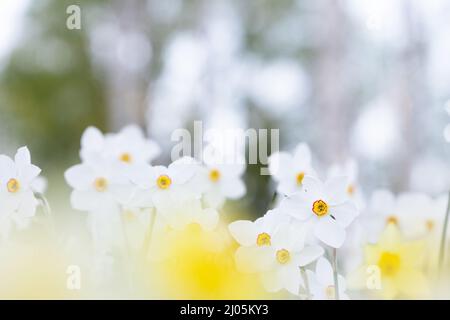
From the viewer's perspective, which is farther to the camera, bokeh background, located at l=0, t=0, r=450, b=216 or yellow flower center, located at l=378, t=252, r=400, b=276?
bokeh background, located at l=0, t=0, r=450, b=216

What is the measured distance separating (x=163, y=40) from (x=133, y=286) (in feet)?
26.0

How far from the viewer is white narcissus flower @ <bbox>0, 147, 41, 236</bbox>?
50cm

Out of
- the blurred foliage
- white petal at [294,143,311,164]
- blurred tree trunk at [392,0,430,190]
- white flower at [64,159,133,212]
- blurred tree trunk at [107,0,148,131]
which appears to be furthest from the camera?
the blurred foliage

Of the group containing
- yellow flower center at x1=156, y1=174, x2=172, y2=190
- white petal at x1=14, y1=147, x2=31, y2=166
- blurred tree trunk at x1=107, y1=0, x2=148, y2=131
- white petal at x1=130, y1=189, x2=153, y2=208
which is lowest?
white petal at x1=130, y1=189, x2=153, y2=208

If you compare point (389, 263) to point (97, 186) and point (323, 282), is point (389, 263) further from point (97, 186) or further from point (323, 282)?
point (97, 186)

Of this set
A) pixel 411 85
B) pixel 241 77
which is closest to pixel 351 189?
pixel 411 85

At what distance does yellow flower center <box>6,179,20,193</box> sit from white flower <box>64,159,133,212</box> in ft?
0.23

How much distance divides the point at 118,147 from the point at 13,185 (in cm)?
16

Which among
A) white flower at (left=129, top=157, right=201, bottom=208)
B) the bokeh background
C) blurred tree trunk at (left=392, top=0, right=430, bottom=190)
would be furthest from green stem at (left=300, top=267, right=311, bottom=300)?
blurred tree trunk at (left=392, top=0, right=430, bottom=190)

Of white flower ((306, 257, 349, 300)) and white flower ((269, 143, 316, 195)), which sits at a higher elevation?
white flower ((269, 143, 316, 195))

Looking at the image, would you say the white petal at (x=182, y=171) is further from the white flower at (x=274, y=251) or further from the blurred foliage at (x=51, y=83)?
the blurred foliage at (x=51, y=83)

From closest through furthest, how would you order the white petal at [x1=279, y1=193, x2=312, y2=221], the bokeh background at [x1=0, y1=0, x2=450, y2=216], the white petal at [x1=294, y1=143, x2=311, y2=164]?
1. the white petal at [x1=279, y1=193, x2=312, y2=221]
2. the white petal at [x1=294, y1=143, x2=311, y2=164]
3. the bokeh background at [x1=0, y1=0, x2=450, y2=216]

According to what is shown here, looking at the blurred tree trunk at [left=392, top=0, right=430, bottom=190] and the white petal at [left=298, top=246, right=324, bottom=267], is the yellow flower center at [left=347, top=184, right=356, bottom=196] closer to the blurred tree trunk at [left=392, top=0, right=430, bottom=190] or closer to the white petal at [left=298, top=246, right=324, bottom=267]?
the white petal at [left=298, top=246, right=324, bottom=267]

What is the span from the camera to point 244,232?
0.48 meters
